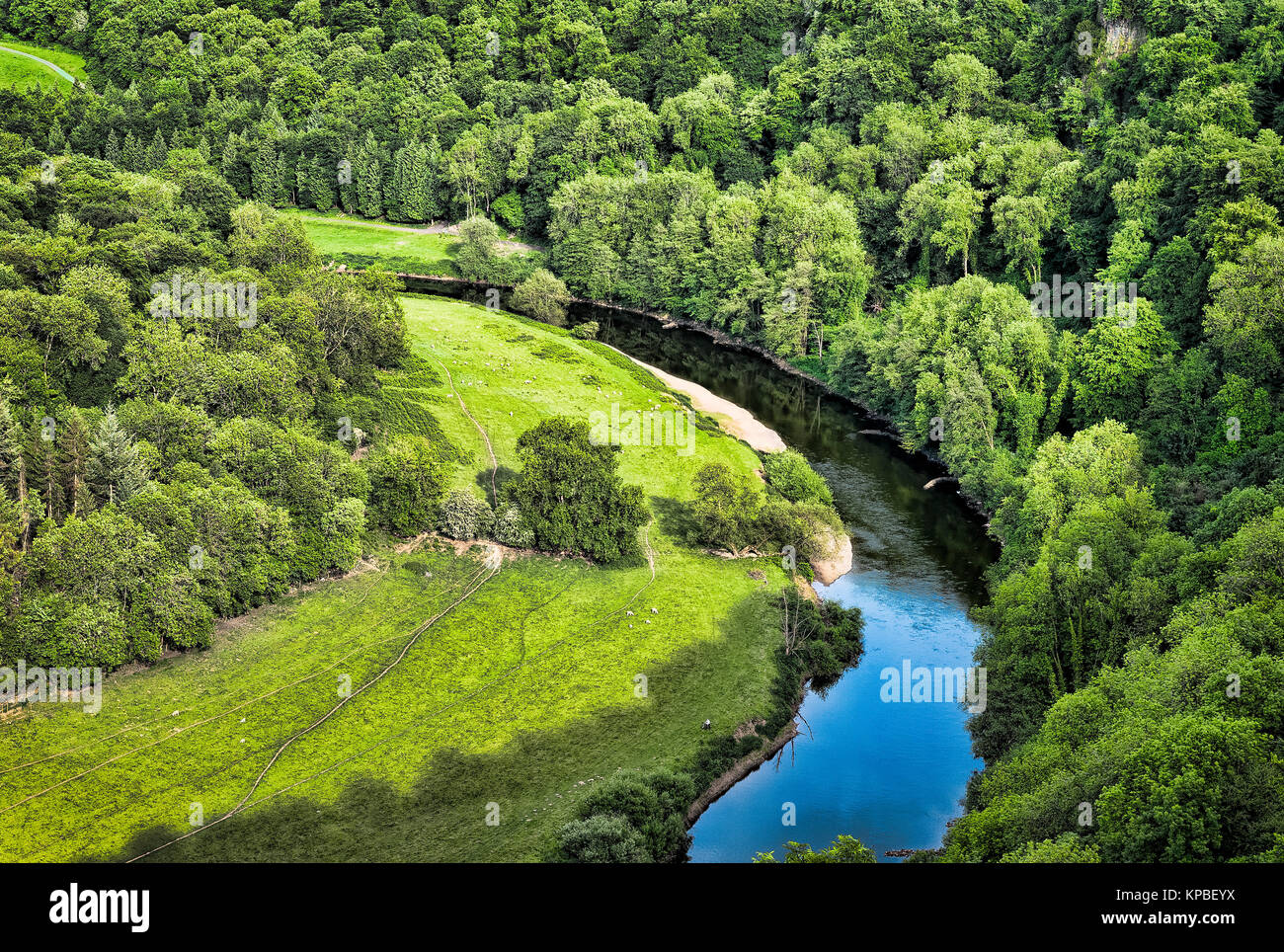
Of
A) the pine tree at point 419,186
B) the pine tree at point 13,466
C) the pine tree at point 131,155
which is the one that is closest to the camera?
the pine tree at point 13,466

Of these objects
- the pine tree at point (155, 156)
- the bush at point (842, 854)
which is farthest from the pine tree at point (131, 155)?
the bush at point (842, 854)

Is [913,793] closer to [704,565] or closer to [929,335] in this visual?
[704,565]

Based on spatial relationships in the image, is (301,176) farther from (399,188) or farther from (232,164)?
(399,188)

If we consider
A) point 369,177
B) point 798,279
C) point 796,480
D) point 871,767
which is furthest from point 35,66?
point 871,767

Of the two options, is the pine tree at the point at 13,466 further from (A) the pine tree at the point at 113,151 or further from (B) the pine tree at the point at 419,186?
(A) the pine tree at the point at 113,151

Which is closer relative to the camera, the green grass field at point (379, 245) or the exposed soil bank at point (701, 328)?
the exposed soil bank at point (701, 328)

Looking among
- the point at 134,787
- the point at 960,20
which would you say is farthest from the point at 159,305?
the point at 960,20
